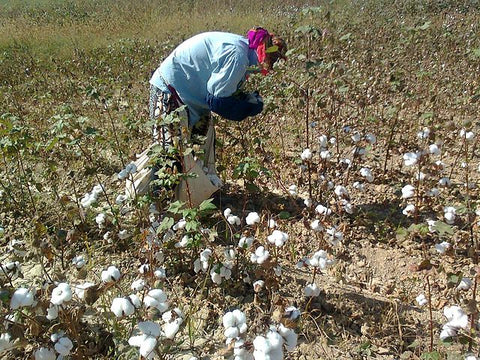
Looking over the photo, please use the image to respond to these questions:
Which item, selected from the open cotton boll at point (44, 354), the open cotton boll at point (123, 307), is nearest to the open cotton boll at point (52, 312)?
the open cotton boll at point (44, 354)

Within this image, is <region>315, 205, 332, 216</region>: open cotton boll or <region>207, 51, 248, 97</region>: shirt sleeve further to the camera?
<region>207, 51, 248, 97</region>: shirt sleeve

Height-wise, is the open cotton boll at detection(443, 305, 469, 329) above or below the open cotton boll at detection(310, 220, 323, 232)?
above

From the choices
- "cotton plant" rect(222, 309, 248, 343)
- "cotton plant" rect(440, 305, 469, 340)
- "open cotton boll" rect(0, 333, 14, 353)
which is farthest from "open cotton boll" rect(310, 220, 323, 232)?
"open cotton boll" rect(0, 333, 14, 353)

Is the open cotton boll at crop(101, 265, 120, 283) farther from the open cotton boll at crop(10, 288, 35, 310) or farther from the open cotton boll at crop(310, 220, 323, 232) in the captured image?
the open cotton boll at crop(310, 220, 323, 232)

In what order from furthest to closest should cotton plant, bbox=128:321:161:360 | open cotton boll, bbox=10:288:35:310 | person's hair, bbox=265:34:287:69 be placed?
→ 1. person's hair, bbox=265:34:287:69
2. open cotton boll, bbox=10:288:35:310
3. cotton plant, bbox=128:321:161:360

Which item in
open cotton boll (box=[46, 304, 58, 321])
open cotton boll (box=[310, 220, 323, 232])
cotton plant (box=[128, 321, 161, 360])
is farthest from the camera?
open cotton boll (box=[310, 220, 323, 232])

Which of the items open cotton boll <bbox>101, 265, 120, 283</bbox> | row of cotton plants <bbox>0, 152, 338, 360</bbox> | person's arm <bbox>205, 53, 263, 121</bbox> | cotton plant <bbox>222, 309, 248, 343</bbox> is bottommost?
row of cotton plants <bbox>0, 152, 338, 360</bbox>

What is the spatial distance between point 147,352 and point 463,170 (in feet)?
10.7

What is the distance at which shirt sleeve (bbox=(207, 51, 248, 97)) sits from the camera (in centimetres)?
259

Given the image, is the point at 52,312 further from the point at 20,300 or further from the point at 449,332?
the point at 449,332

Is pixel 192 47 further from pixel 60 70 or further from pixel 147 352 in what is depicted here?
pixel 60 70

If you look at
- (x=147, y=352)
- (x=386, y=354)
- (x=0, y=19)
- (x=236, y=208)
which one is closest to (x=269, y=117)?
(x=236, y=208)

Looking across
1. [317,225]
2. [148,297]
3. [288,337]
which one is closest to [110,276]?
[148,297]

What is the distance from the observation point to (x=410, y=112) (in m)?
4.80
